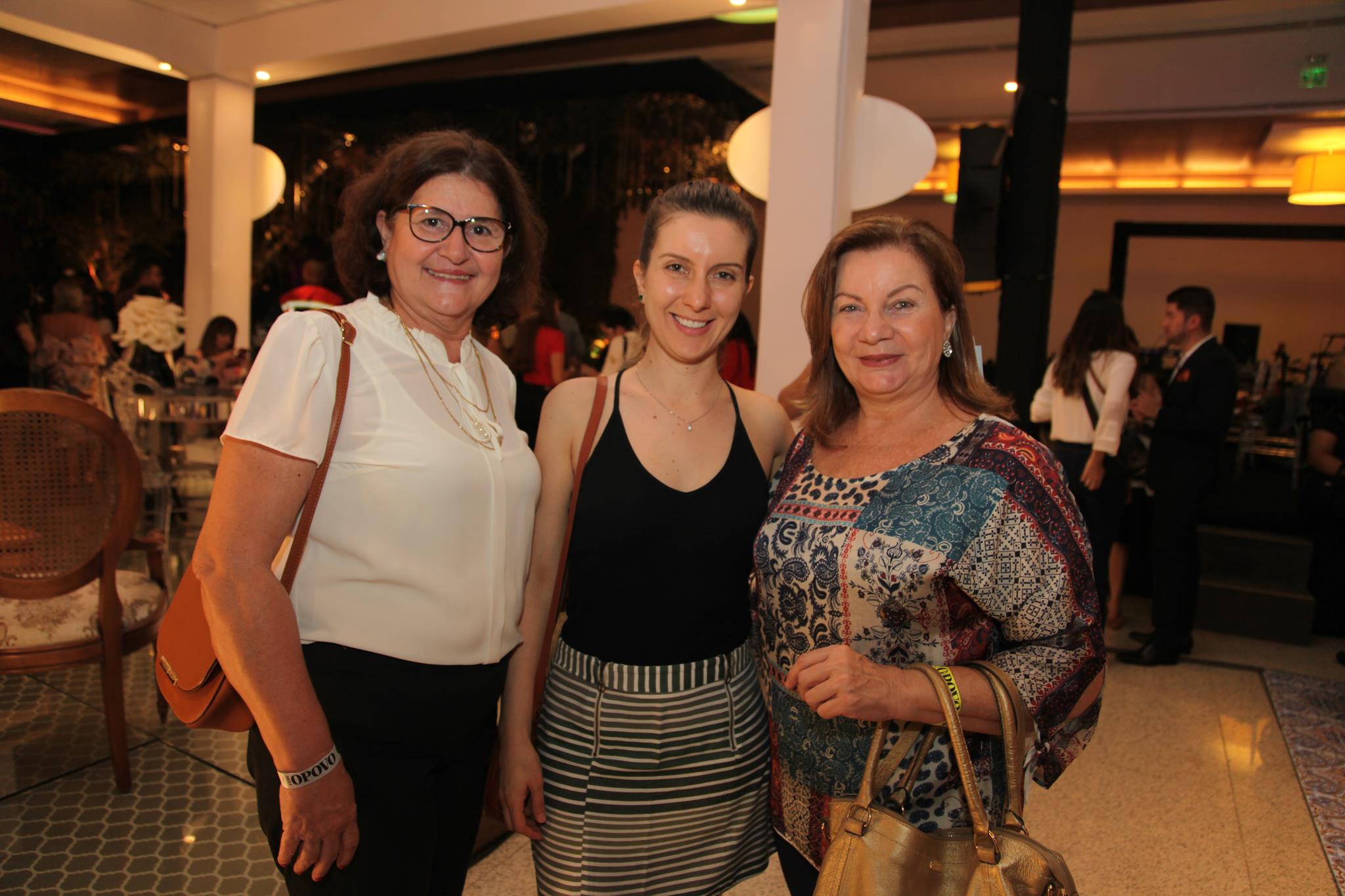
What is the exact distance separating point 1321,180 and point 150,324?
833cm

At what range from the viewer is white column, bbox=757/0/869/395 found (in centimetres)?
406

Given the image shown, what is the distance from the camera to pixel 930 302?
135cm

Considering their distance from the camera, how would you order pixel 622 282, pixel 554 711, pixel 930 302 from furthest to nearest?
pixel 622 282 < pixel 554 711 < pixel 930 302

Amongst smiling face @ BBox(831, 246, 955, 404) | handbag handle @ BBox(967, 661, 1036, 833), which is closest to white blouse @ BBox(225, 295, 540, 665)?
smiling face @ BBox(831, 246, 955, 404)

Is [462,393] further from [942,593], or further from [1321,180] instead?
[1321,180]

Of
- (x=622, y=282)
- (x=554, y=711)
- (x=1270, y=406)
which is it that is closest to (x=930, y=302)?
(x=554, y=711)

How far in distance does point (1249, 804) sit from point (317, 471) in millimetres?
3485

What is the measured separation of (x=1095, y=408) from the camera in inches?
180

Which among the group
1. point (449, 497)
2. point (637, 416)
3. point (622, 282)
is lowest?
point (449, 497)

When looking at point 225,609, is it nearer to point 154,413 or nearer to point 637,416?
point 637,416

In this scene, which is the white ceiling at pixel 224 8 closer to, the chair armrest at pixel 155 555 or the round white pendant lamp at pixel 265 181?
the round white pendant lamp at pixel 265 181

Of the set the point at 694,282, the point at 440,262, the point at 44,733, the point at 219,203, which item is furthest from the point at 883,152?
the point at 219,203

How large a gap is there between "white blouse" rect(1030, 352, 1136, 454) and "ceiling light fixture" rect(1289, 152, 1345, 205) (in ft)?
12.2

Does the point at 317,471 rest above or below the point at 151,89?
below
